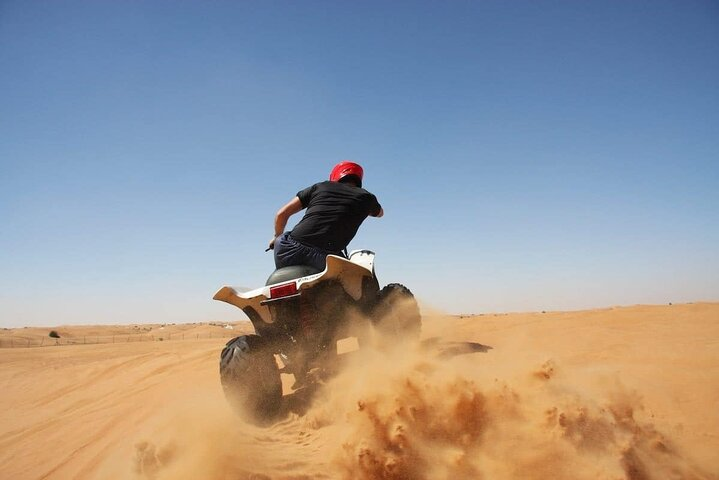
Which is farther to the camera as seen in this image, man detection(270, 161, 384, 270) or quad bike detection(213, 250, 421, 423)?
man detection(270, 161, 384, 270)

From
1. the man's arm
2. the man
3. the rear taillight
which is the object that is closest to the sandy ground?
the rear taillight

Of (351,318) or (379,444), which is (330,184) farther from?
(379,444)

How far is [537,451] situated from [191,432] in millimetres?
1854

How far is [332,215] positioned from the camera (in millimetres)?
3379

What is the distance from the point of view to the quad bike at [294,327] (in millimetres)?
2928

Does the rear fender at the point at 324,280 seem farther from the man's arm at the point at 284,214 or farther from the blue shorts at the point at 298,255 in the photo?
the man's arm at the point at 284,214

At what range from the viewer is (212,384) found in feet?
15.8

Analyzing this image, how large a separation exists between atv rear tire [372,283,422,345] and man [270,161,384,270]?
594 millimetres

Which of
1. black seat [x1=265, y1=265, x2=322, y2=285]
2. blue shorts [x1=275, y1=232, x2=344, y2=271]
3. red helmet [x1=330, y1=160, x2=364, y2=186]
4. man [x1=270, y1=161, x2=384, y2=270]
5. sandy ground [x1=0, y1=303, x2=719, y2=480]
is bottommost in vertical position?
sandy ground [x1=0, y1=303, x2=719, y2=480]

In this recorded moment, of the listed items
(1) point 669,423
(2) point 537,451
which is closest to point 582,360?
(1) point 669,423

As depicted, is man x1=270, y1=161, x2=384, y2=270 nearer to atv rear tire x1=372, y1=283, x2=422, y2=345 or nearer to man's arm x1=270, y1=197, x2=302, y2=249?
man's arm x1=270, y1=197, x2=302, y2=249

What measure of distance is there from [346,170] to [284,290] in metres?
1.43

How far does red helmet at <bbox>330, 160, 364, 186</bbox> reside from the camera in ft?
12.4

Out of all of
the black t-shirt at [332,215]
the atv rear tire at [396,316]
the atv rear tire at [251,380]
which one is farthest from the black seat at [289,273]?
the atv rear tire at [396,316]
